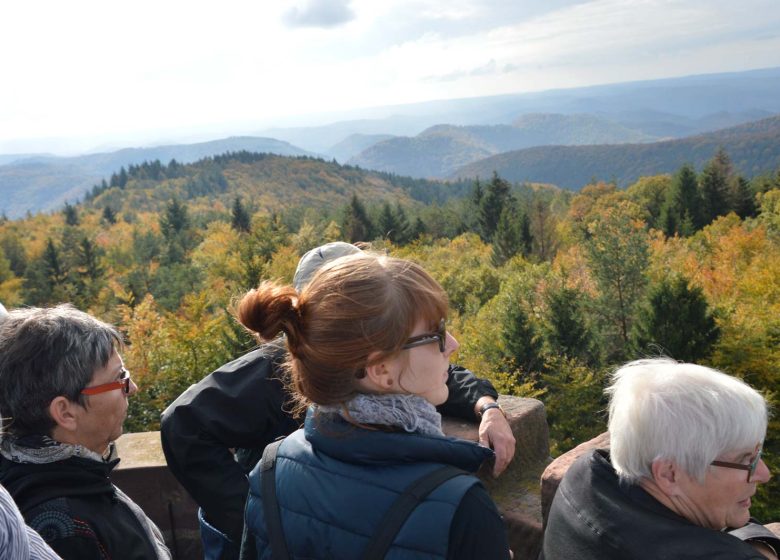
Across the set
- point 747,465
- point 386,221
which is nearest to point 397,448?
point 747,465

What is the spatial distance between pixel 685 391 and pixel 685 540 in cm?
44

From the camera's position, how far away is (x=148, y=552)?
7.07ft

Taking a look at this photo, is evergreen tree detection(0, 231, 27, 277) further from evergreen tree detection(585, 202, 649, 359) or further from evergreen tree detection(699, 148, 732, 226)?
evergreen tree detection(699, 148, 732, 226)

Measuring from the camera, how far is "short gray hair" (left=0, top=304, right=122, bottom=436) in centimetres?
211

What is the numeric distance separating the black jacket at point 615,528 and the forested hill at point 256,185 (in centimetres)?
12136

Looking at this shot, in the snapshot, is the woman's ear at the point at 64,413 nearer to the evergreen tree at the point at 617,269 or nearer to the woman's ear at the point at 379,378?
the woman's ear at the point at 379,378

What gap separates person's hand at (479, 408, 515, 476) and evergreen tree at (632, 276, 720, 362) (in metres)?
18.1

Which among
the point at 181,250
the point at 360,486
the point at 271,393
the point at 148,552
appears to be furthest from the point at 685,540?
the point at 181,250

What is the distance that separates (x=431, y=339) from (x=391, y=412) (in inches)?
9.1

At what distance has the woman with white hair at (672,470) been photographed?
1877 mm

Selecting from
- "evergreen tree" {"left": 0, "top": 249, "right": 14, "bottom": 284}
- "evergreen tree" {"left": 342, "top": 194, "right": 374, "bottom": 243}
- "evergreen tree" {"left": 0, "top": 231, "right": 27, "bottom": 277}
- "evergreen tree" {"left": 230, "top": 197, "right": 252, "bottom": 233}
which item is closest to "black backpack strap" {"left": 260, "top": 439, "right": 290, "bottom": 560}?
"evergreen tree" {"left": 342, "top": 194, "right": 374, "bottom": 243}

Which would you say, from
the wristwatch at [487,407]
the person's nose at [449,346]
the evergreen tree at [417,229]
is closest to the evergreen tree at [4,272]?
the evergreen tree at [417,229]

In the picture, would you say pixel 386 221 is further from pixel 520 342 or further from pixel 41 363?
pixel 41 363

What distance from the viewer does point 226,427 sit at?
7.94 feet
